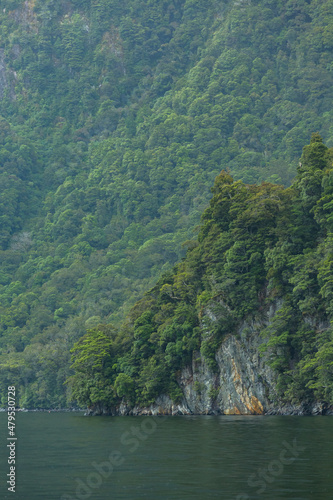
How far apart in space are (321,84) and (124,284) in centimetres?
7940

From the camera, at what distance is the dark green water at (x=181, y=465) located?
2558 cm

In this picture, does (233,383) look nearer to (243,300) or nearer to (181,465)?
(243,300)

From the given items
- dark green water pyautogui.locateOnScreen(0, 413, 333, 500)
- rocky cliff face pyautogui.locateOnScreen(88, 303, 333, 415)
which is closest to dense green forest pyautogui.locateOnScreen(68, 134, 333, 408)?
rocky cliff face pyautogui.locateOnScreen(88, 303, 333, 415)

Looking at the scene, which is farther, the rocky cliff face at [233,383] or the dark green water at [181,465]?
the rocky cliff face at [233,383]

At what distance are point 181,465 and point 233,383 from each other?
39961 mm

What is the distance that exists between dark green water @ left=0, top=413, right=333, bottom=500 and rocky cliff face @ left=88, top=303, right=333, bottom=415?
20864 mm

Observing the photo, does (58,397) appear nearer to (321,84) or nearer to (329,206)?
(329,206)

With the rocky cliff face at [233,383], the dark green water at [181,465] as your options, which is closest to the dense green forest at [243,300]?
the rocky cliff face at [233,383]

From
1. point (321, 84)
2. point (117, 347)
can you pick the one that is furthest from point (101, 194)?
point (117, 347)

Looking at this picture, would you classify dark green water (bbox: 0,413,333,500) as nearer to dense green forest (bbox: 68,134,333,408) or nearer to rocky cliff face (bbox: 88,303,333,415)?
dense green forest (bbox: 68,134,333,408)

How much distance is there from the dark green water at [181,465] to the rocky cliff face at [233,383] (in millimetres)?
20864

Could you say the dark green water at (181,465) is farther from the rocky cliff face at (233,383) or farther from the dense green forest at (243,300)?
the rocky cliff face at (233,383)


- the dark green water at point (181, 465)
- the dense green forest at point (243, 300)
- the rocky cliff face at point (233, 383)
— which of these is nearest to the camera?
the dark green water at point (181, 465)

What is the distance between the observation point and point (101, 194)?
192 m
